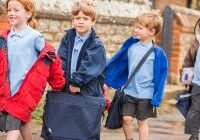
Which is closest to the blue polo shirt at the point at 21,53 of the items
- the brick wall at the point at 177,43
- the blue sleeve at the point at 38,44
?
the blue sleeve at the point at 38,44

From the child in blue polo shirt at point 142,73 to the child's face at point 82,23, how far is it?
1030 mm

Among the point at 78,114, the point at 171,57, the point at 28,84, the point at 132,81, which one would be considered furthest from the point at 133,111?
the point at 171,57

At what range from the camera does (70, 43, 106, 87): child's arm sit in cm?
523

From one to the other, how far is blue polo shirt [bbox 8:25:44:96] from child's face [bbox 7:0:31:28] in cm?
8

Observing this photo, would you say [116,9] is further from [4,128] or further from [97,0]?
[4,128]

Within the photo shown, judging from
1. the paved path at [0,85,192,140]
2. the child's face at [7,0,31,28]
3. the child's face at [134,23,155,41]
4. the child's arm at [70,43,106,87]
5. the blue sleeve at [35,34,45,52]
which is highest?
the child's face at [7,0,31,28]

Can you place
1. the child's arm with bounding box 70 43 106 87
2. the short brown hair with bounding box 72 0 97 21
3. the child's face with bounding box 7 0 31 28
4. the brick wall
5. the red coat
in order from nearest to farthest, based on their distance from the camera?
1. the red coat
2. the child's face with bounding box 7 0 31 28
3. the child's arm with bounding box 70 43 106 87
4. the short brown hair with bounding box 72 0 97 21
5. the brick wall

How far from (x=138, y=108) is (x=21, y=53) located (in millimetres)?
1811

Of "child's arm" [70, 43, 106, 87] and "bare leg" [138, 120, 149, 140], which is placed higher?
"child's arm" [70, 43, 106, 87]

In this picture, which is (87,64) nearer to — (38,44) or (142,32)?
(38,44)

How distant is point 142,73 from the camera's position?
630cm

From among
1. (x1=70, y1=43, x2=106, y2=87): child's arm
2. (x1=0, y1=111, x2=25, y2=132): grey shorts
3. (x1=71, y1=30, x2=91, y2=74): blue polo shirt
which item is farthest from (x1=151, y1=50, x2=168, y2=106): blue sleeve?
(x1=0, y1=111, x2=25, y2=132): grey shorts

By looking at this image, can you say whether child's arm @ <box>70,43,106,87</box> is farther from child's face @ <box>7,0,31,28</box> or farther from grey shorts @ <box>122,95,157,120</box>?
grey shorts @ <box>122,95,157,120</box>

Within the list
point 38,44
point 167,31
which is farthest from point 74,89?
point 167,31
